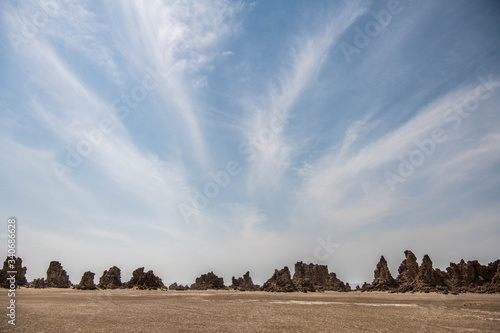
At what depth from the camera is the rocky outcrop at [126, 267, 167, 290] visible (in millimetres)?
52753

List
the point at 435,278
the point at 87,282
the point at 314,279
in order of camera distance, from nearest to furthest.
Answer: the point at 87,282 < the point at 435,278 < the point at 314,279

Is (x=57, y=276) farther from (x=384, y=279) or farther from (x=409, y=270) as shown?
(x=409, y=270)

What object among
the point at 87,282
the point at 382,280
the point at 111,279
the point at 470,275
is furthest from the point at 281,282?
the point at 470,275

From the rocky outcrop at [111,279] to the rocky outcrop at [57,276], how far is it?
6.91 meters

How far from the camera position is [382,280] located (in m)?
56.3

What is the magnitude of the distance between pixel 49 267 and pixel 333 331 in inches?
2475

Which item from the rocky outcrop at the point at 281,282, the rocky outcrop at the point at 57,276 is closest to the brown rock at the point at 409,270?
the rocky outcrop at the point at 281,282

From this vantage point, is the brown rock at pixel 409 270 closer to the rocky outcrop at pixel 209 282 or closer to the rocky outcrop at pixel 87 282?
the rocky outcrop at pixel 209 282

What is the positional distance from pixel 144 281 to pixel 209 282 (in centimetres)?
1673

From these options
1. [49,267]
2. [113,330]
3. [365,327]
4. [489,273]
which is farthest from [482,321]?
[49,267]

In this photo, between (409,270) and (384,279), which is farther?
(384,279)

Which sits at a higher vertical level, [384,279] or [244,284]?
[384,279]

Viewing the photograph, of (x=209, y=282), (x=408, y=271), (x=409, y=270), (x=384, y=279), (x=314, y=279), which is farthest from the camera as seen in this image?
(x=314, y=279)

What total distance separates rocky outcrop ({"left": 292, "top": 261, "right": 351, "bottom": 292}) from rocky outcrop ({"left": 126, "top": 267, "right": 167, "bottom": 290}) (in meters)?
28.4
